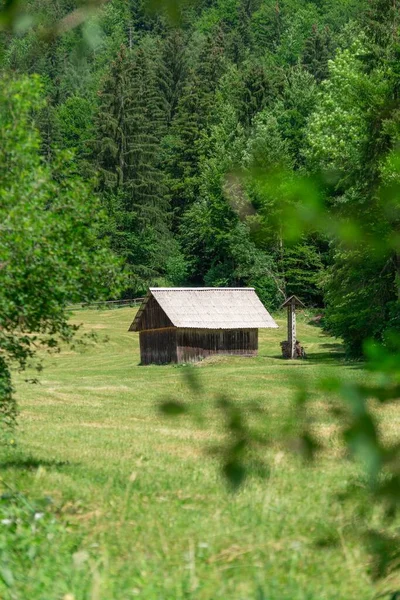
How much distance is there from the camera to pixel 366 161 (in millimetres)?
4086

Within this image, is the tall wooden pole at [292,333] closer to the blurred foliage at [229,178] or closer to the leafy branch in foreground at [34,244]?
the blurred foliage at [229,178]

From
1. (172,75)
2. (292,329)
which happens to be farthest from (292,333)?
(172,75)

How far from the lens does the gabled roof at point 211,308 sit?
47.8 meters

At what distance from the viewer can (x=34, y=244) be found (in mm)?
11781

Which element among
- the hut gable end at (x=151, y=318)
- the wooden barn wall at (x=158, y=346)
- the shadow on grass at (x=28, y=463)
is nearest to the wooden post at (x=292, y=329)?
the wooden barn wall at (x=158, y=346)

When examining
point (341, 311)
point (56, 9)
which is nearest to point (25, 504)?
point (56, 9)

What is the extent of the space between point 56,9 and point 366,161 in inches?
68.2

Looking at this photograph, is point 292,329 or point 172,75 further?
point 172,75

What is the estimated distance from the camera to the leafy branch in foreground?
1159 cm

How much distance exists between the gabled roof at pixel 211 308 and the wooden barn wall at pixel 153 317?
198mm

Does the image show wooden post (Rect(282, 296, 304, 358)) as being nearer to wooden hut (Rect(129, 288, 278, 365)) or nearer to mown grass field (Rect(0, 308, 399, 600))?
wooden hut (Rect(129, 288, 278, 365))

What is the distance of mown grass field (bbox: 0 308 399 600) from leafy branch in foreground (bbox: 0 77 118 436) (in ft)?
5.31

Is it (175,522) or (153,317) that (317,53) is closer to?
(153,317)

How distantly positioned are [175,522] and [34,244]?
4.10m
